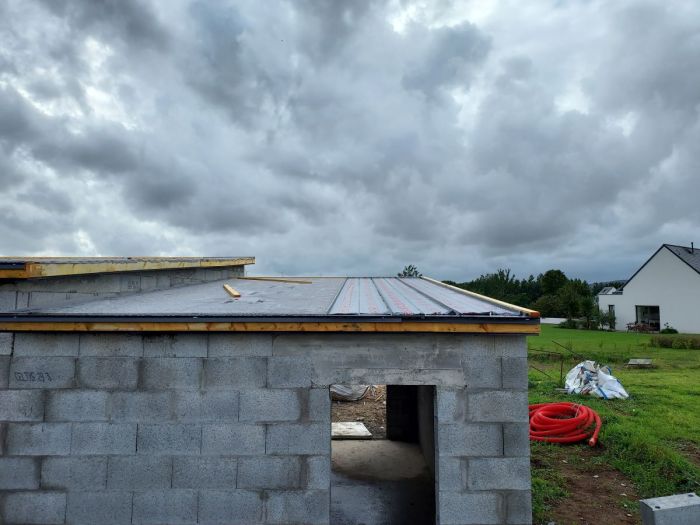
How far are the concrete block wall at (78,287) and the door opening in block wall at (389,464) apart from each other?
476cm

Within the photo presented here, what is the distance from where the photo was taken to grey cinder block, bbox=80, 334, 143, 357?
5.18 m

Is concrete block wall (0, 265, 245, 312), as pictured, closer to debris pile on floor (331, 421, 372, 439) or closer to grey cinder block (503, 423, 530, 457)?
debris pile on floor (331, 421, 372, 439)

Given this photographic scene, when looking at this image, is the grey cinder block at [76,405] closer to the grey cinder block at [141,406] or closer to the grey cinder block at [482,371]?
the grey cinder block at [141,406]

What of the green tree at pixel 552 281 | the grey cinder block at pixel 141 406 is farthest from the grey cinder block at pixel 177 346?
the green tree at pixel 552 281

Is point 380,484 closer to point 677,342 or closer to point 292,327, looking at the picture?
point 292,327

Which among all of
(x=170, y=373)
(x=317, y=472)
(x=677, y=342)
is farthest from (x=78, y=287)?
(x=677, y=342)

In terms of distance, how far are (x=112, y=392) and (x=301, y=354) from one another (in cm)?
208

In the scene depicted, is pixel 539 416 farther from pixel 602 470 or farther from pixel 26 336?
pixel 26 336

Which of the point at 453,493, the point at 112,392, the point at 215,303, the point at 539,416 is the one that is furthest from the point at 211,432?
the point at 539,416

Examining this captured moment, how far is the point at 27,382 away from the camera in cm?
515

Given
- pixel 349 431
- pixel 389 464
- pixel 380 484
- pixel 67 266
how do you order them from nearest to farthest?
pixel 67 266 → pixel 380 484 → pixel 389 464 → pixel 349 431

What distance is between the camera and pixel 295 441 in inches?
199

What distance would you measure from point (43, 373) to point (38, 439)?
69 cm

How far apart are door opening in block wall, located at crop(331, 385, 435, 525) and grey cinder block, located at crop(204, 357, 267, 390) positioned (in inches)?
81.8
